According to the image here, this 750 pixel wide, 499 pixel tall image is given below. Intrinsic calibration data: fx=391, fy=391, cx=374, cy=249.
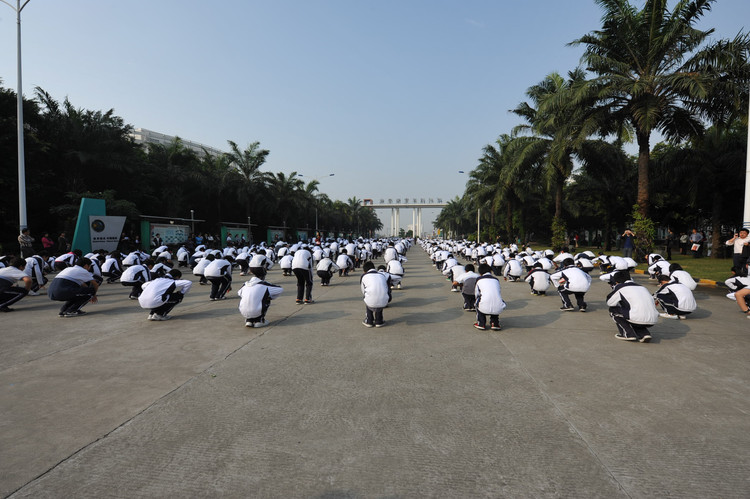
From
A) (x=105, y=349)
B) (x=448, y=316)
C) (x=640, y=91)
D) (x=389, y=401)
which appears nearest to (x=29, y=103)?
(x=105, y=349)

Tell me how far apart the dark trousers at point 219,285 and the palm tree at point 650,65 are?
1532 cm

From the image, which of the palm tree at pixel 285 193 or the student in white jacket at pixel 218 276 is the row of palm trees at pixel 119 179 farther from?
the student in white jacket at pixel 218 276

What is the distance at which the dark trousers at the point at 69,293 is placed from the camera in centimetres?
776

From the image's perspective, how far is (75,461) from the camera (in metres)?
2.85

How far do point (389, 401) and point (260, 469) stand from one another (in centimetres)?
146

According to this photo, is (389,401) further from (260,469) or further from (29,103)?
(29,103)

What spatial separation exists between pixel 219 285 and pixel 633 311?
9.29m

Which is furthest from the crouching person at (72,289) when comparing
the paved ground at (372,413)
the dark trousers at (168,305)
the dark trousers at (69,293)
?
the dark trousers at (168,305)

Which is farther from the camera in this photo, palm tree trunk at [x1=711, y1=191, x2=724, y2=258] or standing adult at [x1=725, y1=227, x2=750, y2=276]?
palm tree trunk at [x1=711, y1=191, x2=724, y2=258]

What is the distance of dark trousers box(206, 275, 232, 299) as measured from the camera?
9.97 m

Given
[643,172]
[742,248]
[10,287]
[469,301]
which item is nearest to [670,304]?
[469,301]

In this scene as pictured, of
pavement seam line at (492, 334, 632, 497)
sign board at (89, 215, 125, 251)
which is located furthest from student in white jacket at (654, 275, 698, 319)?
sign board at (89, 215, 125, 251)

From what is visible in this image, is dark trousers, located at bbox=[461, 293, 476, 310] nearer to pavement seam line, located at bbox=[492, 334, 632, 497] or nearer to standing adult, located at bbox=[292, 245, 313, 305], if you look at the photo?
pavement seam line, located at bbox=[492, 334, 632, 497]

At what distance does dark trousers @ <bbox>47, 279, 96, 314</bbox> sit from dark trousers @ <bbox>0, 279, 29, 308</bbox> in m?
1.25
